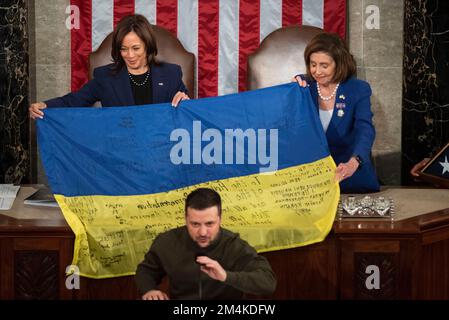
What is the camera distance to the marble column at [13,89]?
641cm

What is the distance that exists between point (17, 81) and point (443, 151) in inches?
117

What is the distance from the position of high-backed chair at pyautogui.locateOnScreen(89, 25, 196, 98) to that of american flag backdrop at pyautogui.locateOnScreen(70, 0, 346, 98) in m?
0.20

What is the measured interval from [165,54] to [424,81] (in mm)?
1828

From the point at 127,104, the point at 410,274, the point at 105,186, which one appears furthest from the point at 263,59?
the point at 410,274

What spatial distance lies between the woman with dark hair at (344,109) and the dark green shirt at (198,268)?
1.71 m

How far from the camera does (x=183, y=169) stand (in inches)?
184

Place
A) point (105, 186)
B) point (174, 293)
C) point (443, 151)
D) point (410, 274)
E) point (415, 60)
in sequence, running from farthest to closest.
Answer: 1. point (415, 60)
2. point (443, 151)
3. point (105, 186)
4. point (410, 274)
5. point (174, 293)

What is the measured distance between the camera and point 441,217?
4477 mm

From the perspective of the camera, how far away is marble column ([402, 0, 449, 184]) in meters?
6.39

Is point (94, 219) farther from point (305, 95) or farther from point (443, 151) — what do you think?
point (443, 151)
